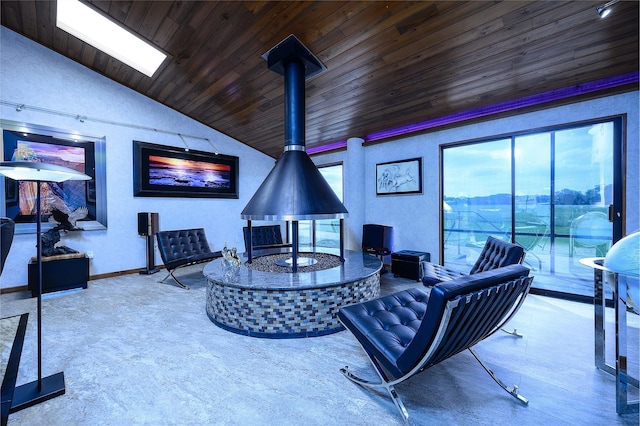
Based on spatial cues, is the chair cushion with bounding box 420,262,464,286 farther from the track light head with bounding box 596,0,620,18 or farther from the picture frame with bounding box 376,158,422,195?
the track light head with bounding box 596,0,620,18

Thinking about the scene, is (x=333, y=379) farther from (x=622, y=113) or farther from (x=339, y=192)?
(x=339, y=192)

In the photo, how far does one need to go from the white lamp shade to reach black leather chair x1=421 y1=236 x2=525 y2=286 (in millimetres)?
2949

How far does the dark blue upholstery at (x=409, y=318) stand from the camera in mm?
1291

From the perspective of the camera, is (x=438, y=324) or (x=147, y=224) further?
(x=147, y=224)

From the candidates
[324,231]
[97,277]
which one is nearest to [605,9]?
[324,231]

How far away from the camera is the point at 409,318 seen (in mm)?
1889

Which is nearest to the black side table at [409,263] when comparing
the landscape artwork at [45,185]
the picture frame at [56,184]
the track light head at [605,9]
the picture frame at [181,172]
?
the track light head at [605,9]

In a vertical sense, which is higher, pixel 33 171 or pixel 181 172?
pixel 181 172

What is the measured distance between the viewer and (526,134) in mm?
3609

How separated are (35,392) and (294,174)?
8.52 ft

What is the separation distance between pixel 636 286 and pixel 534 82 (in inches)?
105

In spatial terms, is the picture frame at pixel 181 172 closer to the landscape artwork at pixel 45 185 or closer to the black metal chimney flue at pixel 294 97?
the landscape artwork at pixel 45 185

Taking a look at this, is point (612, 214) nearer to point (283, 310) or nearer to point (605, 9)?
point (605, 9)

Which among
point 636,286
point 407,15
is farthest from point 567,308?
point 407,15
